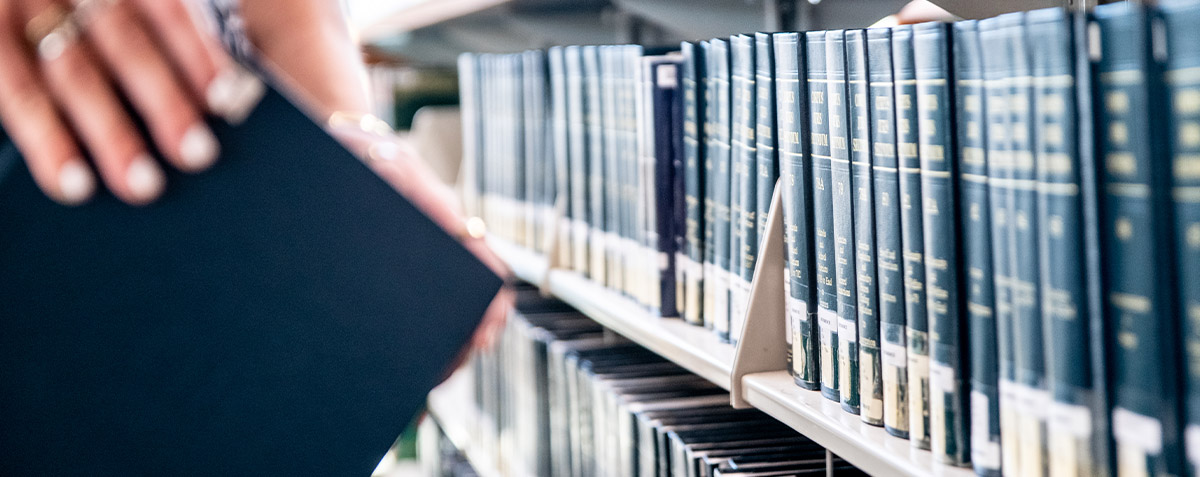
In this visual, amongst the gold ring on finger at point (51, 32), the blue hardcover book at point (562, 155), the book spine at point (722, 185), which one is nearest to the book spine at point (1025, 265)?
the book spine at point (722, 185)

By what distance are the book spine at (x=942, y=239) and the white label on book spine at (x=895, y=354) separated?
0.13 ft

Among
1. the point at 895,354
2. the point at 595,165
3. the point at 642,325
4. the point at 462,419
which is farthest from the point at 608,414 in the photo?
the point at 462,419

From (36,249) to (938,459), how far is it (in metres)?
0.66

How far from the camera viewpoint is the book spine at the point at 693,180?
1.21m

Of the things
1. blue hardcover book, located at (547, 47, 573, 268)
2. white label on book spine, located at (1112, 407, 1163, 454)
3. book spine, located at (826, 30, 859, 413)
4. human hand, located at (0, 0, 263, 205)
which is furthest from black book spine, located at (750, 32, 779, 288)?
blue hardcover book, located at (547, 47, 573, 268)

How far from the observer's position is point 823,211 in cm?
91

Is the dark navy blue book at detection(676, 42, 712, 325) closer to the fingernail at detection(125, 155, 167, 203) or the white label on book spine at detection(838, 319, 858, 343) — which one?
the white label on book spine at detection(838, 319, 858, 343)

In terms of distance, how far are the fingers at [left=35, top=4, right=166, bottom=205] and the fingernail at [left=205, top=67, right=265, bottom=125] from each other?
0.05m

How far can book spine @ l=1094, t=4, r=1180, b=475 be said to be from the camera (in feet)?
1.92

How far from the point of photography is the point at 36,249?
0.69 meters

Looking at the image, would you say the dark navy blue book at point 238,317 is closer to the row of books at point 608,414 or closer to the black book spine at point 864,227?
the black book spine at point 864,227

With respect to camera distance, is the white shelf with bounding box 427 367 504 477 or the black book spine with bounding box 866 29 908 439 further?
the white shelf with bounding box 427 367 504 477

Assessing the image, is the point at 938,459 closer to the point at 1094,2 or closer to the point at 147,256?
the point at 1094,2

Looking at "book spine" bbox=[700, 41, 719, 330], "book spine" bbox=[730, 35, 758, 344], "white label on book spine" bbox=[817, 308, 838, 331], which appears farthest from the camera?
"book spine" bbox=[700, 41, 719, 330]
